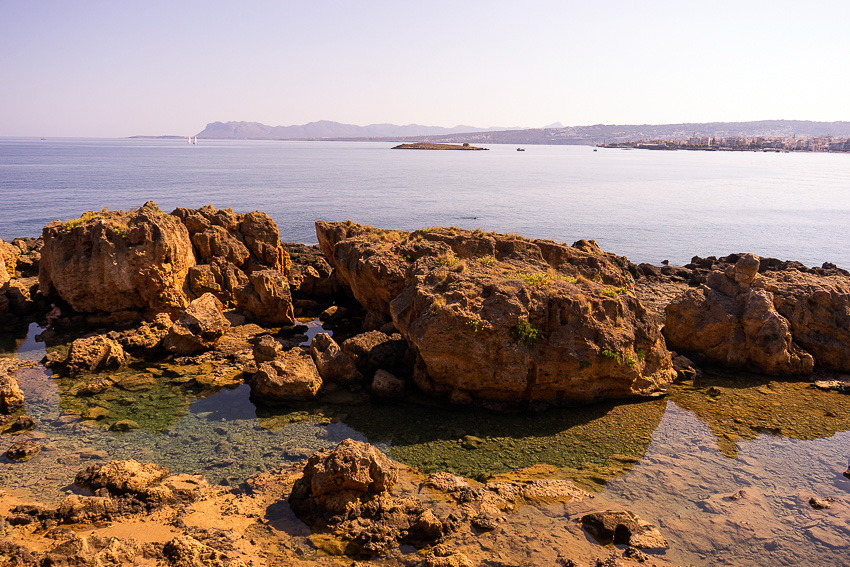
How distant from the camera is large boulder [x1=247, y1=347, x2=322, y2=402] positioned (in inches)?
778

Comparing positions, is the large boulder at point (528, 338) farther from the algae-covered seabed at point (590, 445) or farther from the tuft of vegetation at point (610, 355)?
the algae-covered seabed at point (590, 445)

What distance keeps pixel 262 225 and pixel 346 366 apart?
1538 centimetres

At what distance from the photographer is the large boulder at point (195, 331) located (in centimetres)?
2336

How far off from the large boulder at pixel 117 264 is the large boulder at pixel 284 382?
10.4 metres

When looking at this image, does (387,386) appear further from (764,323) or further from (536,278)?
(764,323)

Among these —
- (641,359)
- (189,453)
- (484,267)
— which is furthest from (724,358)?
(189,453)

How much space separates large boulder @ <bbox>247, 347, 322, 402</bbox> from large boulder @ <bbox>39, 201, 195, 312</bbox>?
10450 millimetres

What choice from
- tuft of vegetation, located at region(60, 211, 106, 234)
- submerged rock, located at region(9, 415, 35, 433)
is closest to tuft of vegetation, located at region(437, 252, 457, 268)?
submerged rock, located at region(9, 415, 35, 433)

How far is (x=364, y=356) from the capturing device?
74.3ft

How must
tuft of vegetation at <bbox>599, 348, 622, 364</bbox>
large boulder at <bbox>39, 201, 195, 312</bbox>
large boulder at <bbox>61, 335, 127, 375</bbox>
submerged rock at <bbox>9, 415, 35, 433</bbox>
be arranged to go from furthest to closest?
large boulder at <bbox>39, 201, 195, 312</bbox>
large boulder at <bbox>61, 335, 127, 375</bbox>
tuft of vegetation at <bbox>599, 348, 622, 364</bbox>
submerged rock at <bbox>9, 415, 35, 433</bbox>

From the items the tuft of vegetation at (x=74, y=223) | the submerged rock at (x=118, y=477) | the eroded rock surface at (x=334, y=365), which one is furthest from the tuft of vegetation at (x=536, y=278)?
the tuft of vegetation at (x=74, y=223)

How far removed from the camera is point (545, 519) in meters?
13.6

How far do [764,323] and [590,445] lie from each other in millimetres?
11745

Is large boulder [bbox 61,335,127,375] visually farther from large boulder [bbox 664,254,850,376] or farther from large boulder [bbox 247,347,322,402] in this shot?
large boulder [bbox 664,254,850,376]
